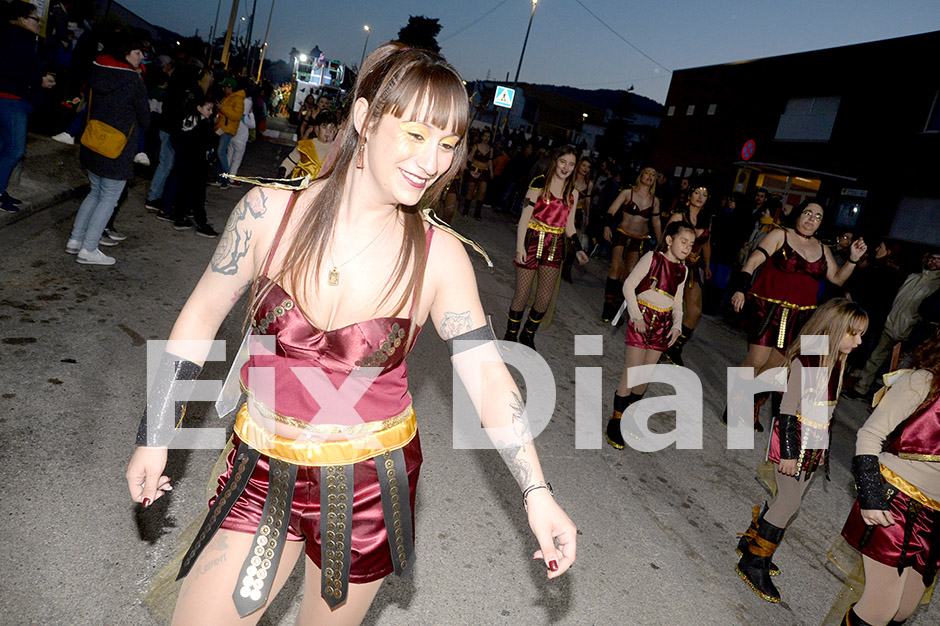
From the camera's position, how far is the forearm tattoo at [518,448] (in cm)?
183

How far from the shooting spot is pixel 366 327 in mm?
1771

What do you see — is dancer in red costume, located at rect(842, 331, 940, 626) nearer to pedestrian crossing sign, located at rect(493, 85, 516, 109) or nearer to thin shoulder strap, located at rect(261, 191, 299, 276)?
thin shoulder strap, located at rect(261, 191, 299, 276)

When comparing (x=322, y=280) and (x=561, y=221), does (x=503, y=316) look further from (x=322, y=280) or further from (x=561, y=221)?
(x=322, y=280)

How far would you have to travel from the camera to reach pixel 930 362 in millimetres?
3076

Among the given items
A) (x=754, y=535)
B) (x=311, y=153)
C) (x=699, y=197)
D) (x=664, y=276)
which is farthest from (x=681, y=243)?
(x=311, y=153)

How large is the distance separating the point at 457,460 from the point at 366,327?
118 inches

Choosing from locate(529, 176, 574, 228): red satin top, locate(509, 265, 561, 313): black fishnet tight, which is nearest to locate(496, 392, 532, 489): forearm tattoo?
locate(509, 265, 561, 313): black fishnet tight

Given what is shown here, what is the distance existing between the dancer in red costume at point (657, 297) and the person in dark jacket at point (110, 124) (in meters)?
5.25

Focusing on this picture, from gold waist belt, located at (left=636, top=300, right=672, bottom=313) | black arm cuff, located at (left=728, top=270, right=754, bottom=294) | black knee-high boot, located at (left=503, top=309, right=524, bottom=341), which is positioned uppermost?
black arm cuff, located at (left=728, top=270, right=754, bottom=294)

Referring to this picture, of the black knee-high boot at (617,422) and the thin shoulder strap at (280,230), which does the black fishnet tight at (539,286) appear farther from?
the thin shoulder strap at (280,230)

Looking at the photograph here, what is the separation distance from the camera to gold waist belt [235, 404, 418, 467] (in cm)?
177

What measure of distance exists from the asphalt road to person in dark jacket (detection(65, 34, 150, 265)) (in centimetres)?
30

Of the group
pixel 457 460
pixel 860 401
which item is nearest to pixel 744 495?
pixel 457 460

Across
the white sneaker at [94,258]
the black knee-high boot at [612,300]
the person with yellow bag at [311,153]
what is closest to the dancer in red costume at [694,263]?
the black knee-high boot at [612,300]
